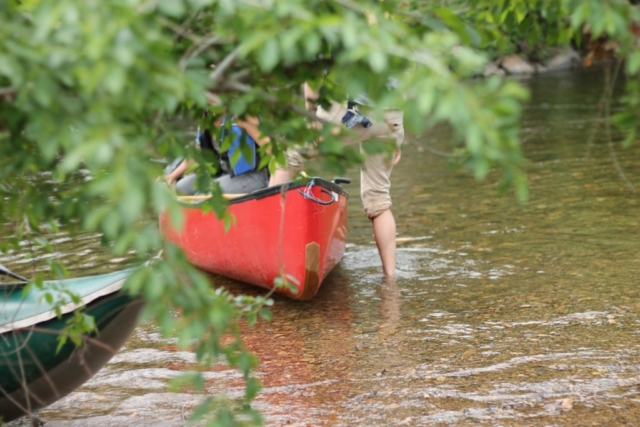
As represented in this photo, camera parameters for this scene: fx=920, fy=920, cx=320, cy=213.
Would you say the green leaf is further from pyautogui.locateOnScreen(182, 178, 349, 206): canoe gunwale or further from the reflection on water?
pyautogui.locateOnScreen(182, 178, 349, 206): canoe gunwale

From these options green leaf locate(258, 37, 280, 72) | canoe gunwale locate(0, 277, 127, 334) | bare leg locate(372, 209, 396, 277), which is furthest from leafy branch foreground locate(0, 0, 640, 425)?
bare leg locate(372, 209, 396, 277)

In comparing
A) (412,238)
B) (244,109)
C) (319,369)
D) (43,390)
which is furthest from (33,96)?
(412,238)

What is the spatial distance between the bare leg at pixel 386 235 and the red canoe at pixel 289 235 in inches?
10.6

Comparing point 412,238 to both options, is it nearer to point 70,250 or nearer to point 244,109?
point 70,250

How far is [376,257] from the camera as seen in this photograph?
24.9ft

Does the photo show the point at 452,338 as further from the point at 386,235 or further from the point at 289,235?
the point at 386,235

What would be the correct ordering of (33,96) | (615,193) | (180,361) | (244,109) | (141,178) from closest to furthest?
(141,178) < (33,96) < (244,109) < (180,361) < (615,193)

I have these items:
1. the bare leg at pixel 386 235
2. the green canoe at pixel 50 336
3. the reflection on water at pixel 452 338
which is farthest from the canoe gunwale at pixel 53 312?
the bare leg at pixel 386 235

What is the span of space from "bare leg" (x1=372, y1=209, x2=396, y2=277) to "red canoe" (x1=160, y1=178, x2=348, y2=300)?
0.89 ft

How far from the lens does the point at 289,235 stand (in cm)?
604

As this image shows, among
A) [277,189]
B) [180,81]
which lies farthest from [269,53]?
[277,189]

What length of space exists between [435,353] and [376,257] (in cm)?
260

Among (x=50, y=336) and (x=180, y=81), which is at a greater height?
(x=180, y=81)

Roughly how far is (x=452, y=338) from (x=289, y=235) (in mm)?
1349
